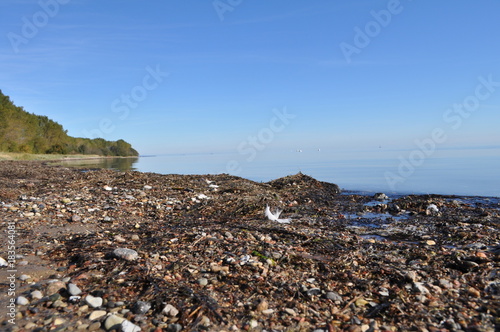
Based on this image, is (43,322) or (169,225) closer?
(43,322)

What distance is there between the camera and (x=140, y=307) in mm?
2891

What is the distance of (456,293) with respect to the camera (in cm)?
323

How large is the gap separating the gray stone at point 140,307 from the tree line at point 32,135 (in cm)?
5691

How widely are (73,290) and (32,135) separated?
64.6 meters

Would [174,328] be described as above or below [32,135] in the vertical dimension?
below

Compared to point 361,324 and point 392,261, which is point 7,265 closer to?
point 361,324

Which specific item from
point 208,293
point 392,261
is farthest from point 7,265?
point 392,261

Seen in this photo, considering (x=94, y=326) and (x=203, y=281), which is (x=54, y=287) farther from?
(x=203, y=281)

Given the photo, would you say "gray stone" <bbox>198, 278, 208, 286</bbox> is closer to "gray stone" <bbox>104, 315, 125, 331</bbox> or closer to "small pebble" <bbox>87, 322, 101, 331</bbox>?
"gray stone" <bbox>104, 315, 125, 331</bbox>

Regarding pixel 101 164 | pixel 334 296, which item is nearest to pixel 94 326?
pixel 334 296

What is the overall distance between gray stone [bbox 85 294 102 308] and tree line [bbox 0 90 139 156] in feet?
185

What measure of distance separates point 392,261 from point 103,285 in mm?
3658

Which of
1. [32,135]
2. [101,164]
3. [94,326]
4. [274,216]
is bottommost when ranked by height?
[94,326]

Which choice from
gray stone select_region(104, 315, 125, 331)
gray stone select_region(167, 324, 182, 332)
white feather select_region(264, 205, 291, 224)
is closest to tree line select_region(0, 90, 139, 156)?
white feather select_region(264, 205, 291, 224)
